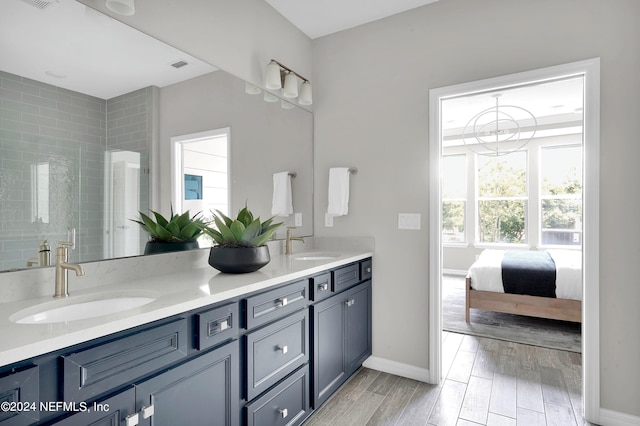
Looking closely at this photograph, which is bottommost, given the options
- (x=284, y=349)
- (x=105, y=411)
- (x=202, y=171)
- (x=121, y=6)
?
(x=284, y=349)

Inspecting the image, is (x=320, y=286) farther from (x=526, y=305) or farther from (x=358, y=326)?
(x=526, y=305)

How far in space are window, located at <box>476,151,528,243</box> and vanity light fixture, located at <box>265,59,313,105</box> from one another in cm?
470

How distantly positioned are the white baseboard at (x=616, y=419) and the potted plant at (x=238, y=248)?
2.09 meters

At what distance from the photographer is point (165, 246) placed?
6.05 ft

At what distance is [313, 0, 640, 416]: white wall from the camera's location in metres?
1.94

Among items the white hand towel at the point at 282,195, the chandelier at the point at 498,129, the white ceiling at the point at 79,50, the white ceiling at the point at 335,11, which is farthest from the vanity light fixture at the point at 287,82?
the chandelier at the point at 498,129

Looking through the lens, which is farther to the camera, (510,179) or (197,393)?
(510,179)

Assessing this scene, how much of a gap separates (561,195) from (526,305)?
3293mm

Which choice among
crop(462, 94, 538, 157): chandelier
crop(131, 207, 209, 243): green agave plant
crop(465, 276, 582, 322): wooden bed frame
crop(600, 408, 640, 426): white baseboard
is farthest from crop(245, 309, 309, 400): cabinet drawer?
crop(462, 94, 538, 157): chandelier

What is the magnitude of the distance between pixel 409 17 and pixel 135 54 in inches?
74.3

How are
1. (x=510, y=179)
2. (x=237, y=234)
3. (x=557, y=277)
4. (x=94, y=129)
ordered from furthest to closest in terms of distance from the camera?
(x=510, y=179) < (x=557, y=277) < (x=237, y=234) < (x=94, y=129)

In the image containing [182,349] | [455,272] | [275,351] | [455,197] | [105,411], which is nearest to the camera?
[105,411]

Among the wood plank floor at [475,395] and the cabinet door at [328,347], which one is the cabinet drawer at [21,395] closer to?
the cabinet door at [328,347]

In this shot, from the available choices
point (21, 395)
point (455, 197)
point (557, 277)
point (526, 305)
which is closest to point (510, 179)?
point (455, 197)
